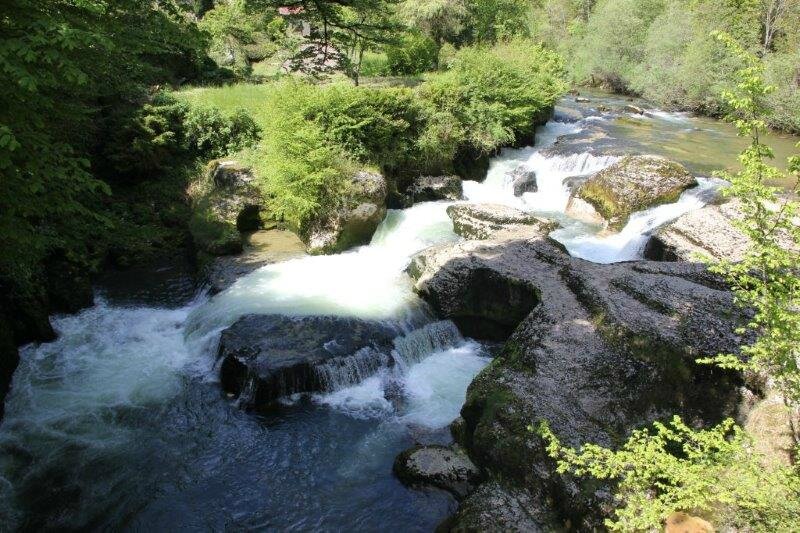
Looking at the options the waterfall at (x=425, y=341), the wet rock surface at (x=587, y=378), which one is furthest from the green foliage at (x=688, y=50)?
the waterfall at (x=425, y=341)

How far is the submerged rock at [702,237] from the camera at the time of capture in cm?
1166

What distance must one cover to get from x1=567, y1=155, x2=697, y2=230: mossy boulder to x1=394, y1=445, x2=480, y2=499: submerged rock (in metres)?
10.4

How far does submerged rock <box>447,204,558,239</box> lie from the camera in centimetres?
1427

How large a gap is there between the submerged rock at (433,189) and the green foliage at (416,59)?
12836 millimetres

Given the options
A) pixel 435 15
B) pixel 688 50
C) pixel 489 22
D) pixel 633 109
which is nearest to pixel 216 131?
pixel 435 15

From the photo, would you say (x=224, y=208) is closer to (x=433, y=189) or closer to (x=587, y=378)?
(x=433, y=189)

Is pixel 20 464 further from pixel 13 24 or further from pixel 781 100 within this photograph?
pixel 781 100

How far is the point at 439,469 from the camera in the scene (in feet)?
26.0

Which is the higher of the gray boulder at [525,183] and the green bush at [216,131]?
the green bush at [216,131]

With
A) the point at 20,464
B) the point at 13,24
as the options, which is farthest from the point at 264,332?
the point at 13,24

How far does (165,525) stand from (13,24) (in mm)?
6668

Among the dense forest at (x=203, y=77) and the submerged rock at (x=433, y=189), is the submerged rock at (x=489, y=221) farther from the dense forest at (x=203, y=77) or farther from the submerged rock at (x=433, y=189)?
the dense forest at (x=203, y=77)

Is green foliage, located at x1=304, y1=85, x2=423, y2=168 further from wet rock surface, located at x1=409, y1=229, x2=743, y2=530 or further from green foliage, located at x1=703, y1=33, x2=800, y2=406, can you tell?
green foliage, located at x1=703, y1=33, x2=800, y2=406

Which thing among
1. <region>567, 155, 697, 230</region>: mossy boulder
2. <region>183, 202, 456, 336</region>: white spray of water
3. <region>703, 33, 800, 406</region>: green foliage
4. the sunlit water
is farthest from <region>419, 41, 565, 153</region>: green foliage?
<region>703, 33, 800, 406</region>: green foliage
